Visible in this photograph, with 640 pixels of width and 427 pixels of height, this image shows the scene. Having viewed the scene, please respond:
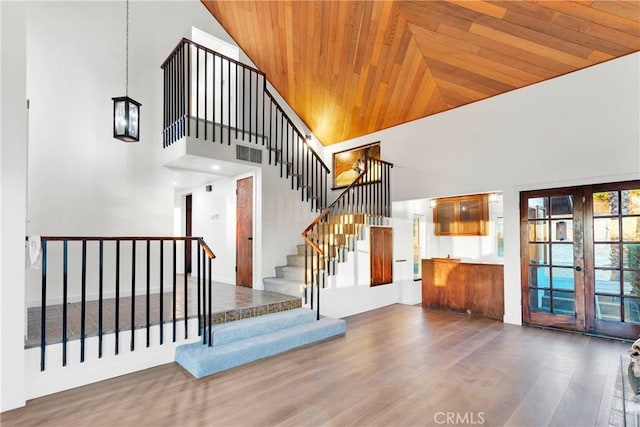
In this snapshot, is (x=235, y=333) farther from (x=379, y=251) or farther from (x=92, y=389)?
(x=379, y=251)

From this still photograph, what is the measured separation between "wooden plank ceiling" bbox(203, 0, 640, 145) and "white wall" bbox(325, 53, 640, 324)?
242 mm

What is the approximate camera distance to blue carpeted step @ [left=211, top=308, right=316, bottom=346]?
3.70 metres

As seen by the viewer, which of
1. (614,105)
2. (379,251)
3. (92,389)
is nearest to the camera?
(92,389)

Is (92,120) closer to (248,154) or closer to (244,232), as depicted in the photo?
(248,154)

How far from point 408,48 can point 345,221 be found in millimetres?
3112

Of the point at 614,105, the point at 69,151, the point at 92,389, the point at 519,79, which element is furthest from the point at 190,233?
the point at 614,105

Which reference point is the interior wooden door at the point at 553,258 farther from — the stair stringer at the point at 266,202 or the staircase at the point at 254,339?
the stair stringer at the point at 266,202

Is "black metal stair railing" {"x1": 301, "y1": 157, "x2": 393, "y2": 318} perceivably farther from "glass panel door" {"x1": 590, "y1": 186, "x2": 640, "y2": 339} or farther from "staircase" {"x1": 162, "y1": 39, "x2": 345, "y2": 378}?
"glass panel door" {"x1": 590, "y1": 186, "x2": 640, "y2": 339}

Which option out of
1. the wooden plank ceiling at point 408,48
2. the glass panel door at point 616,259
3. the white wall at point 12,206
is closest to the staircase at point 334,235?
the wooden plank ceiling at point 408,48

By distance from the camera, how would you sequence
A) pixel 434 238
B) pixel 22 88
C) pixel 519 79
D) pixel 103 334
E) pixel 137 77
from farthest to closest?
pixel 434 238 < pixel 137 77 < pixel 519 79 < pixel 103 334 < pixel 22 88

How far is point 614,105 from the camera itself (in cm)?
430

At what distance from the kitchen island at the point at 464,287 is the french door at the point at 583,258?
468 millimetres

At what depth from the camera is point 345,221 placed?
6.21 metres

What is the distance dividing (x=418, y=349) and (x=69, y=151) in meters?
Result: 5.41
